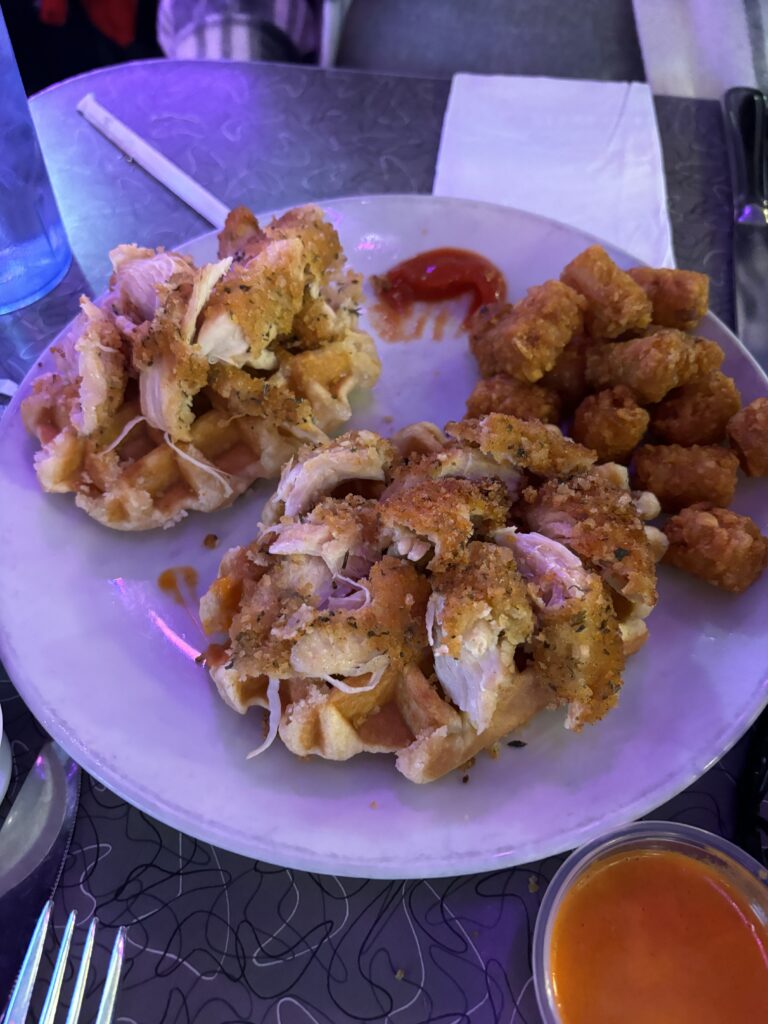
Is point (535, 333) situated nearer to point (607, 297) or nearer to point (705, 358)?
point (607, 297)

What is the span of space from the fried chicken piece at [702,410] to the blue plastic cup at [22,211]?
6.61 feet

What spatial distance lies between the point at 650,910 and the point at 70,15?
447cm

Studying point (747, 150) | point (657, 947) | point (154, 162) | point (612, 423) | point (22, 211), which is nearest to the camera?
point (657, 947)

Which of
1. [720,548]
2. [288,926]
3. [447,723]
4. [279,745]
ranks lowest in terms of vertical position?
[288,926]

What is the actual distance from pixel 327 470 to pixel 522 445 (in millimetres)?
419

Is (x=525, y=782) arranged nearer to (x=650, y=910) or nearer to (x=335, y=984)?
(x=650, y=910)

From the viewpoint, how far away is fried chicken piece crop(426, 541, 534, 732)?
1391 millimetres

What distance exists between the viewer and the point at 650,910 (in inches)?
56.3

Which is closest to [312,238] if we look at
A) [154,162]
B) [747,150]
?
[154,162]

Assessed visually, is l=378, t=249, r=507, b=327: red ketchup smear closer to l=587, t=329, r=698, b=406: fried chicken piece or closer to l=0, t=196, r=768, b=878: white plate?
l=587, t=329, r=698, b=406: fried chicken piece

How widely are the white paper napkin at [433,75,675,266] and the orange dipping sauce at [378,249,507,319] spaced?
48 centimetres

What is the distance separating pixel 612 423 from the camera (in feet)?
6.15

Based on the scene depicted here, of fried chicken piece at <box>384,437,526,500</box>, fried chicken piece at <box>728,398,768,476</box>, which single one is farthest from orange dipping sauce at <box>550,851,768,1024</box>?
Result: fried chicken piece at <box>728,398,768,476</box>

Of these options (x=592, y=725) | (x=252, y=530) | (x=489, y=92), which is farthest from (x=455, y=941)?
(x=489, y=92)
